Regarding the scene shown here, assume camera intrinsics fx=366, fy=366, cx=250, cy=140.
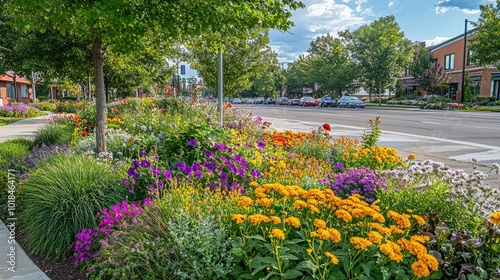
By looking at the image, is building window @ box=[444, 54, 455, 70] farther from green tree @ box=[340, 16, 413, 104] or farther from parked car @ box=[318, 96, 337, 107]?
parked car @ box=[318, 96, 337, 107]

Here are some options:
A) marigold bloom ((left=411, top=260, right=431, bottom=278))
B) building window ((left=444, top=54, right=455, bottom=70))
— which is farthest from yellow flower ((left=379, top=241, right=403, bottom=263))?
building window ((left=444, top=54, right=455, bottom=70))

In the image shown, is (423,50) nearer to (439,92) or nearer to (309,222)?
(439,92)

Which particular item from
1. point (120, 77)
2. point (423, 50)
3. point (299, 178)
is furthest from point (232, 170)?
point (423, 50)

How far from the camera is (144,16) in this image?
17.1 feet

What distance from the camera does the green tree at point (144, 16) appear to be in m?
4.39

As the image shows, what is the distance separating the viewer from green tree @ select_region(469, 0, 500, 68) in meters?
30.9

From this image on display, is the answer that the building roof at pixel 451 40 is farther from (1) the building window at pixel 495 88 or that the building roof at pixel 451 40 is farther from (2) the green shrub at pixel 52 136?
(2) the green shrub at pixel 52 136

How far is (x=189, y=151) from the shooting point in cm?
518

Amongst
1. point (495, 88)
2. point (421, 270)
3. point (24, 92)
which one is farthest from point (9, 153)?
point (495, 88)

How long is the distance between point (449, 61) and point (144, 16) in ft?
200

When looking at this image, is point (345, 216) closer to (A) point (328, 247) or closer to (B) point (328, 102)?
(A) point (328, 247)

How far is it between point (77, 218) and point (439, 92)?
59.5 m

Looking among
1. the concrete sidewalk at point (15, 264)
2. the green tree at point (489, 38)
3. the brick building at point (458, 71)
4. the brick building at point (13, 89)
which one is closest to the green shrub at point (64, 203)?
the concrete sidewalk at point (15, 264)

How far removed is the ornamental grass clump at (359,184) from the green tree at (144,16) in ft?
8.09
